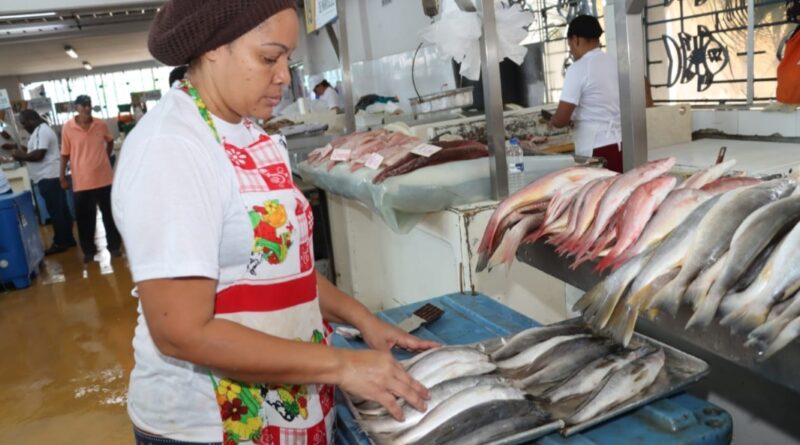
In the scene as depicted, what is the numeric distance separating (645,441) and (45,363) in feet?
16.1

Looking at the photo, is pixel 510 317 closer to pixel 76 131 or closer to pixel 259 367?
pixel 259 367

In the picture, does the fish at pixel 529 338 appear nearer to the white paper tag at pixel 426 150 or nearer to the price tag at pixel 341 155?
the white paper tag at pixel 426 150

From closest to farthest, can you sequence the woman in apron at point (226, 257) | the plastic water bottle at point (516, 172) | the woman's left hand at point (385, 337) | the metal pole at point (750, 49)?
1. the woman in apron at point (226, 257)
2. the woman's left hand at point (385, 337)
3. the plastic water bottle at point (516, 172)
4. the metal pole at point (750, 49)

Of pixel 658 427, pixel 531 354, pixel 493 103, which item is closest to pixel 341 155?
pixel 493 103

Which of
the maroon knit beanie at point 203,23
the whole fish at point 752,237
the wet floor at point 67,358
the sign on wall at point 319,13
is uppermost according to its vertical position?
the sign on wall at point 319,13

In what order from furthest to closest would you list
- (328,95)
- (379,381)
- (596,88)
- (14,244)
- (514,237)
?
(328,95) → (14,244) → (596,88) → (514,237) → (379,381)

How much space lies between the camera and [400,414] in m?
1.41

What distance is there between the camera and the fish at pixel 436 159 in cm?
346

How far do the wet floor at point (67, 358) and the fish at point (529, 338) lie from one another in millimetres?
2824

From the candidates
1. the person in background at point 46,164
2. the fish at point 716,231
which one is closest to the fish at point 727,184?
the fish at point 716,231

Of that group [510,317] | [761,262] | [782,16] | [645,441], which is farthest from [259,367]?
[782,16]

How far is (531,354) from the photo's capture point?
167 cm

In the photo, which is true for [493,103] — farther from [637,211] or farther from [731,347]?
[731,347]

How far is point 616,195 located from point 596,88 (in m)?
3.12
